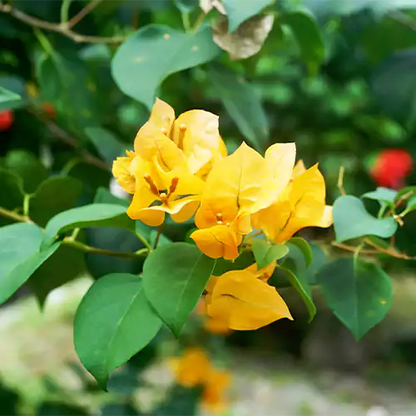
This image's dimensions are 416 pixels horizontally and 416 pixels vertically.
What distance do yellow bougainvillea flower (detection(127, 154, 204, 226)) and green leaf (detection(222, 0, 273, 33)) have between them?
0.13 m

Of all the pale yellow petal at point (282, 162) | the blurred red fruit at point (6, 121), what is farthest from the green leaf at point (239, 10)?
the blurred red fruit at point (6, 121)

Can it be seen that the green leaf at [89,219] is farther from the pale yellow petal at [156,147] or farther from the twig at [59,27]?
the twig at [59,27]

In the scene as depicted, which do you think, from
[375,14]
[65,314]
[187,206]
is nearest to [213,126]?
[187,206]

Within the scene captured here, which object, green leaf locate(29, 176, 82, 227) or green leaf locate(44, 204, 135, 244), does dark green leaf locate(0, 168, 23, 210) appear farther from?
green leaf locate(44, 204, 135, 244)

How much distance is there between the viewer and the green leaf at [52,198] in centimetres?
41

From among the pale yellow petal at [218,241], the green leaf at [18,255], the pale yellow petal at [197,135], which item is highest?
the pale yellow petal at [197,135]

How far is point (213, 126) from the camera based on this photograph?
0.93 ft

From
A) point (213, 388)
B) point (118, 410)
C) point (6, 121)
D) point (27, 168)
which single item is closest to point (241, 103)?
point (27, 168)

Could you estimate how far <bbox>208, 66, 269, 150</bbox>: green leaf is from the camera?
19.0 inches

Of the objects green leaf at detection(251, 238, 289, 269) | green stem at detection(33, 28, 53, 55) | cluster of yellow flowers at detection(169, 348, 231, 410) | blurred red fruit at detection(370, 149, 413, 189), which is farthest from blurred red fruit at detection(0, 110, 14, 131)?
cluster of yellow flowers at detection(169, 348, 231, 410)

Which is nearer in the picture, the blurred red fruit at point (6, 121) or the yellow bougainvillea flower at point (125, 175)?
the yellow bougainvillea flower at point (125, 175)

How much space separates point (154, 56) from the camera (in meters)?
0.41

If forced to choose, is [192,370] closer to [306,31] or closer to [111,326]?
[306,31]

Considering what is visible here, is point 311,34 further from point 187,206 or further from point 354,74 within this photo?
point 354,74
